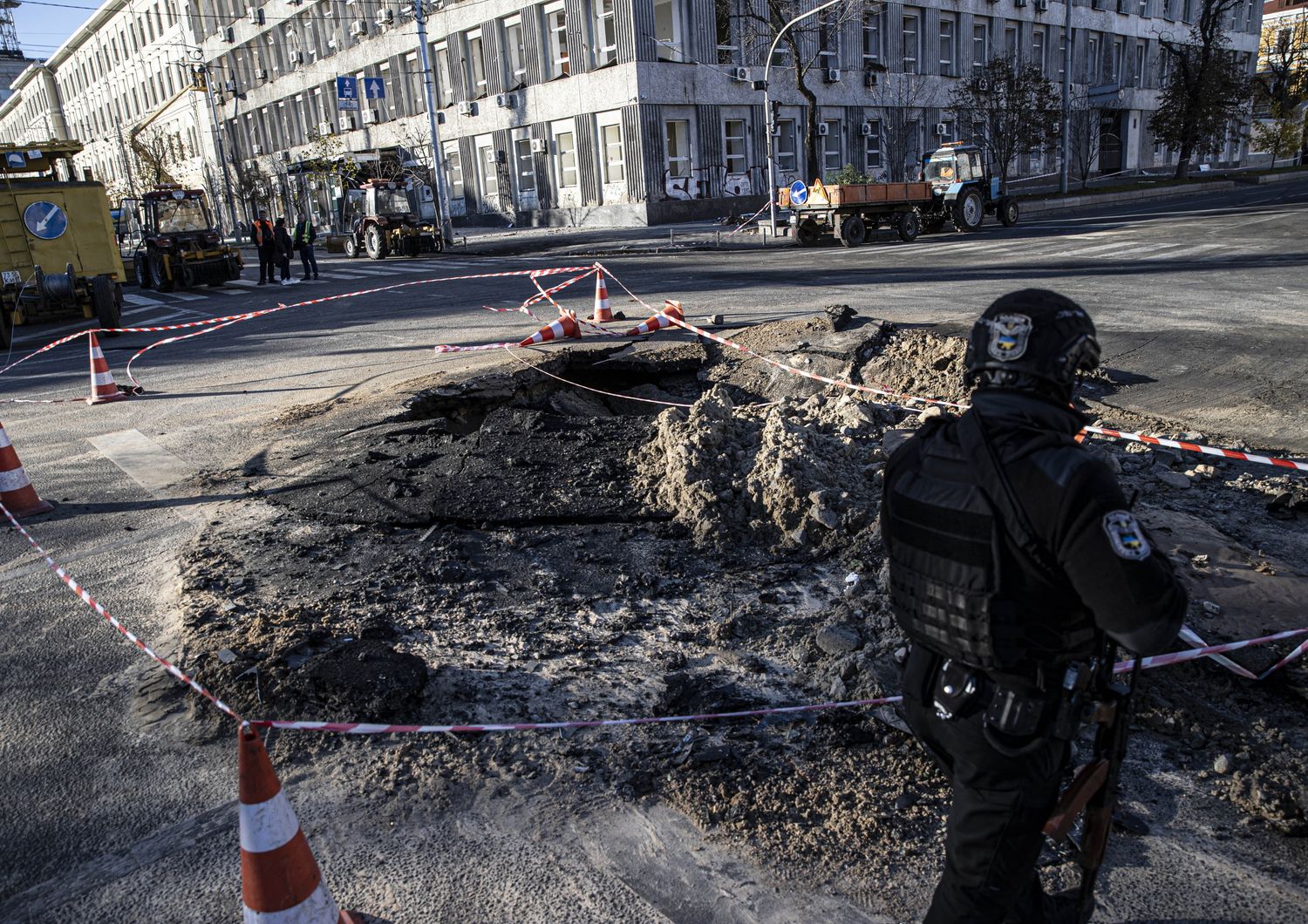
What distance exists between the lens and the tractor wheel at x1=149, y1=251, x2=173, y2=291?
22.9 m

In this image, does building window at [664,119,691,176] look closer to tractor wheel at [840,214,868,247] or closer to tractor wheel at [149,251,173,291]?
tractor wheel at [840,214,868,247]

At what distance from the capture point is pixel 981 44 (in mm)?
44250

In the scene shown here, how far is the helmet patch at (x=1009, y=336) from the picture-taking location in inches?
81.0

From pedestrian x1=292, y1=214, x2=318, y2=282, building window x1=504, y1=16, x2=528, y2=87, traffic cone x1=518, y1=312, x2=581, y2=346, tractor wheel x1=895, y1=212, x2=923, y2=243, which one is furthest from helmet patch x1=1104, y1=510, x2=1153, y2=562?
building window x1=504, y1=16, x2=528, y2=87

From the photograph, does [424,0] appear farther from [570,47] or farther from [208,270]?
[208,270]

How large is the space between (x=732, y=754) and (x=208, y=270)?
2371 centimetres

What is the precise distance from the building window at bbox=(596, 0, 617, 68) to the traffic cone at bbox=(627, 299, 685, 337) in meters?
24.7

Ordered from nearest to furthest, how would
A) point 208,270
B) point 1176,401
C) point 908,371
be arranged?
point 1176,401 < point 908,371 < point 208,270

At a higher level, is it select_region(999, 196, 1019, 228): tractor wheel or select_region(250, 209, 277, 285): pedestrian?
select_region(250, 209, 277, 285): pedestrian

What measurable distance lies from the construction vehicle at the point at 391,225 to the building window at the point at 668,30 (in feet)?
34.8

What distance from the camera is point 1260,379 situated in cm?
802

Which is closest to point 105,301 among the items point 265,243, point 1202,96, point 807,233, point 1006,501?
point 265,243

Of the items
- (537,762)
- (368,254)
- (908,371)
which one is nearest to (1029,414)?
(537,762)

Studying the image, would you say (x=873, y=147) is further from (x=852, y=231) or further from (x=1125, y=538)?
(x=1125, y=538)
